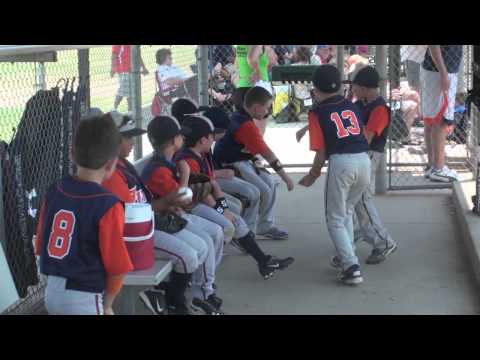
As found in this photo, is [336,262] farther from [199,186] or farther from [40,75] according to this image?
[40,75]

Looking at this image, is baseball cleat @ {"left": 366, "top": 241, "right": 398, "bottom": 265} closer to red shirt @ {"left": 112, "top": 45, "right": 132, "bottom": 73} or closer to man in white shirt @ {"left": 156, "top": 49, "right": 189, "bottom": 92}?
man in white shirt @ {"left": 156, "top": 49, "right": 189, "bottom": 92}

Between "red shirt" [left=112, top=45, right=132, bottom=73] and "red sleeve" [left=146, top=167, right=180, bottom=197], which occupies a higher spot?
"red shirt" [left=112, top=45, right=132, bottom=73]

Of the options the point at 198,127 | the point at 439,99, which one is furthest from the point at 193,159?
the point at 439,99

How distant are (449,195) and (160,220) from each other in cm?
494

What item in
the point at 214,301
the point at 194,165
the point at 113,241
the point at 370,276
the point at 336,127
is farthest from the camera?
the point at 370,276

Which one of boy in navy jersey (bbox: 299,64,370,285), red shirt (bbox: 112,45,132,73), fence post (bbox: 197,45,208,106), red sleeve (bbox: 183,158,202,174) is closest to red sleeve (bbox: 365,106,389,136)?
boy in navy jersey (bbox: 299,64,370,285)

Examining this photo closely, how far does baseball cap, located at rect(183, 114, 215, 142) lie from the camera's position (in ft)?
19.4

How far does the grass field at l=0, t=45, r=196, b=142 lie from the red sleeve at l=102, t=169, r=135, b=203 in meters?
1.27

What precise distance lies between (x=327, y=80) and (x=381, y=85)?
291 cm

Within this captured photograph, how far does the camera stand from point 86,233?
376 centimetres

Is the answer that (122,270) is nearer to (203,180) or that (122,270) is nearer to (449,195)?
(203,180)

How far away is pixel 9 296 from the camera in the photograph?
4.88 metres

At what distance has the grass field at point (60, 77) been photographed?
21.4ft
